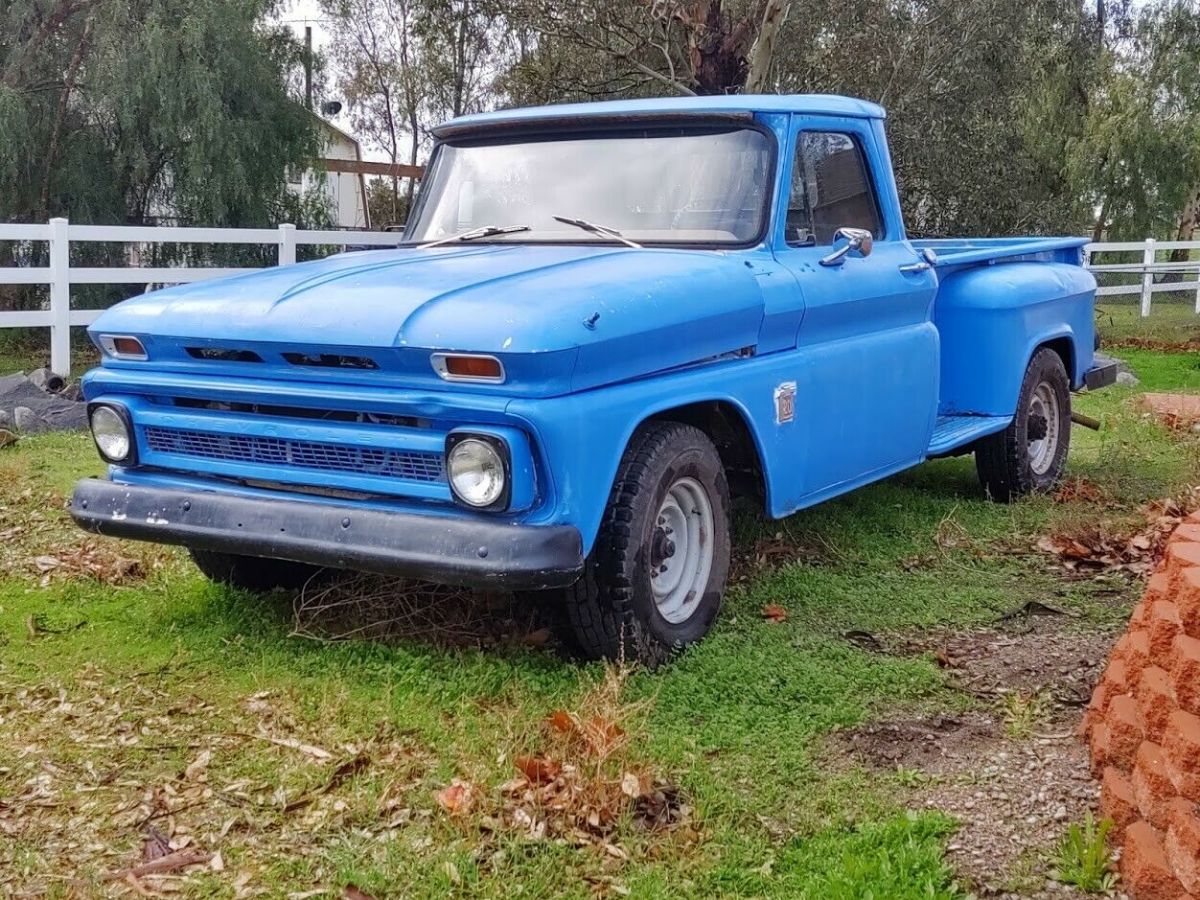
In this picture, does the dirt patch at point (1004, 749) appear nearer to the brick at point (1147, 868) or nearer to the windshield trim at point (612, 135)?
the brick at point (1147, 868)

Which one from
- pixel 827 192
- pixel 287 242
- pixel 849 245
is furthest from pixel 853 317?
pixel 287 242

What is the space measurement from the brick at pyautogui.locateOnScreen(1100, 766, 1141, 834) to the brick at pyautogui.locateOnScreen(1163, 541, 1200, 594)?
46cm

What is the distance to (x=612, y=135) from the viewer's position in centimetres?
517

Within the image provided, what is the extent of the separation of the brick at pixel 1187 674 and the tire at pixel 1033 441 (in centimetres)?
377

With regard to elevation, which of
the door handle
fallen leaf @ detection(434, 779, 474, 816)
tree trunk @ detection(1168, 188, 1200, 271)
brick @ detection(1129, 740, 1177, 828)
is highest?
tree trunk @ detection(1168, 188, 1200, 271)

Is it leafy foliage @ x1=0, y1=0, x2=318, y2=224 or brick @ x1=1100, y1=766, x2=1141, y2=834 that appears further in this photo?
leafy foliage @ x1=0, y1=0, x2=318, y2=224

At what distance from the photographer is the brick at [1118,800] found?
3.01 meters

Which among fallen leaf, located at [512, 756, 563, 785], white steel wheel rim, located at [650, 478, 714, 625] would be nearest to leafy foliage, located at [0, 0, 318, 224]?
white steel wheel rim, located at [650, 478, 714, 625]

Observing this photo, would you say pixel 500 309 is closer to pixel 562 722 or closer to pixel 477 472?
pixel 477 472

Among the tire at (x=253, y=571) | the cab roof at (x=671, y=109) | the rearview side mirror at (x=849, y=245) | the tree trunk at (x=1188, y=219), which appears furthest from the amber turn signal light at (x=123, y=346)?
the tree trunk at (x=1188, y=219)

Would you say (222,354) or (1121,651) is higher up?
(222,354)

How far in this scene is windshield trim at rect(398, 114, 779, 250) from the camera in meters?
4.86

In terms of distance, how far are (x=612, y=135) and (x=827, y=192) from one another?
92cm

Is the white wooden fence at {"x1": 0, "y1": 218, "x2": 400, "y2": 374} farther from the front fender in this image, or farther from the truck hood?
the front fender
